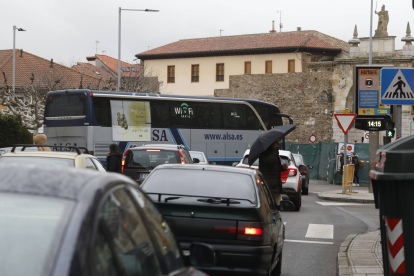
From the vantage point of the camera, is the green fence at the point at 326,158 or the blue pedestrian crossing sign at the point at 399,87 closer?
the blue pedestrian crossing sign at the point at 399,87

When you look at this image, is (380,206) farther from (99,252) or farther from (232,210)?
(99,252)

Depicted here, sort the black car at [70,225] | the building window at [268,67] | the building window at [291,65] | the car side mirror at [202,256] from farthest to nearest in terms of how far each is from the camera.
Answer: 1. the building window at [268,67]
2. the building window at [291,65]
3. the car side mirror at [202,256]
4. the black car at [70,225]

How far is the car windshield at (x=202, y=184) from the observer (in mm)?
7012

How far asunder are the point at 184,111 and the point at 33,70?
3864 cm

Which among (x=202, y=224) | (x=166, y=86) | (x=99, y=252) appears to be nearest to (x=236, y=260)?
(x=202, y=224)

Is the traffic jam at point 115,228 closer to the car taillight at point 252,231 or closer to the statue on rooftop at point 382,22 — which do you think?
the car taillight at point 252,231

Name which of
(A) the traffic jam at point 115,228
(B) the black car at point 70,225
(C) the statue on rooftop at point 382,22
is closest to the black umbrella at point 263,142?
(A) the traffic jam at point 115,228

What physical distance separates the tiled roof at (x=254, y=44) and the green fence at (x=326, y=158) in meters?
19.8

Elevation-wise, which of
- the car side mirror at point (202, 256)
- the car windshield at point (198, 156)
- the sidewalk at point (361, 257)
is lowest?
the sidewalk at point (361, 257)

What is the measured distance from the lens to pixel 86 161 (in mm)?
9734

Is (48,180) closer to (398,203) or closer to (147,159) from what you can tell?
(398,203)

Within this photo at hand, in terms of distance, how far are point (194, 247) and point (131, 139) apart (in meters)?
21.5

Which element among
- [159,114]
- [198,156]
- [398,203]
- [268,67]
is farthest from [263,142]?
[268,67]

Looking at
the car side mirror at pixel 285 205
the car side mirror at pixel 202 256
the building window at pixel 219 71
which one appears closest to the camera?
the car side mirror at pixel 202 256
